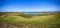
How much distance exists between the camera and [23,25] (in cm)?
173

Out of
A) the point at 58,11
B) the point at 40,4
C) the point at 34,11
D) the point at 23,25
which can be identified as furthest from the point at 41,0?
the point at 23,25

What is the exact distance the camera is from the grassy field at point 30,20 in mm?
1718

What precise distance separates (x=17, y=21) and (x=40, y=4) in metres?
0.49

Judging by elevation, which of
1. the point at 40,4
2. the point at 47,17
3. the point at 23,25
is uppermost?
the point at 40,4

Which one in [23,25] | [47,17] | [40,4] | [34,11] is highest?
[40,4]

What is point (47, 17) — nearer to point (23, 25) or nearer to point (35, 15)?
point (35, 15)

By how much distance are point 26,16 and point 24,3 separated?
232 mm

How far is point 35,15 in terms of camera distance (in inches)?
69.4

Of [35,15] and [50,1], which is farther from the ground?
[50,1]

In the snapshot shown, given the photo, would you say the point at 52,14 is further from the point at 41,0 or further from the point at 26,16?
the point at 26,16

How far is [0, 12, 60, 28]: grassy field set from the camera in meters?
1.72

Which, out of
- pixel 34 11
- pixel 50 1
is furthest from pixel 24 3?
pixel 50 1

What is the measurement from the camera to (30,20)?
1746mm

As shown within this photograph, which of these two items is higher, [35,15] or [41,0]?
[41,0]
